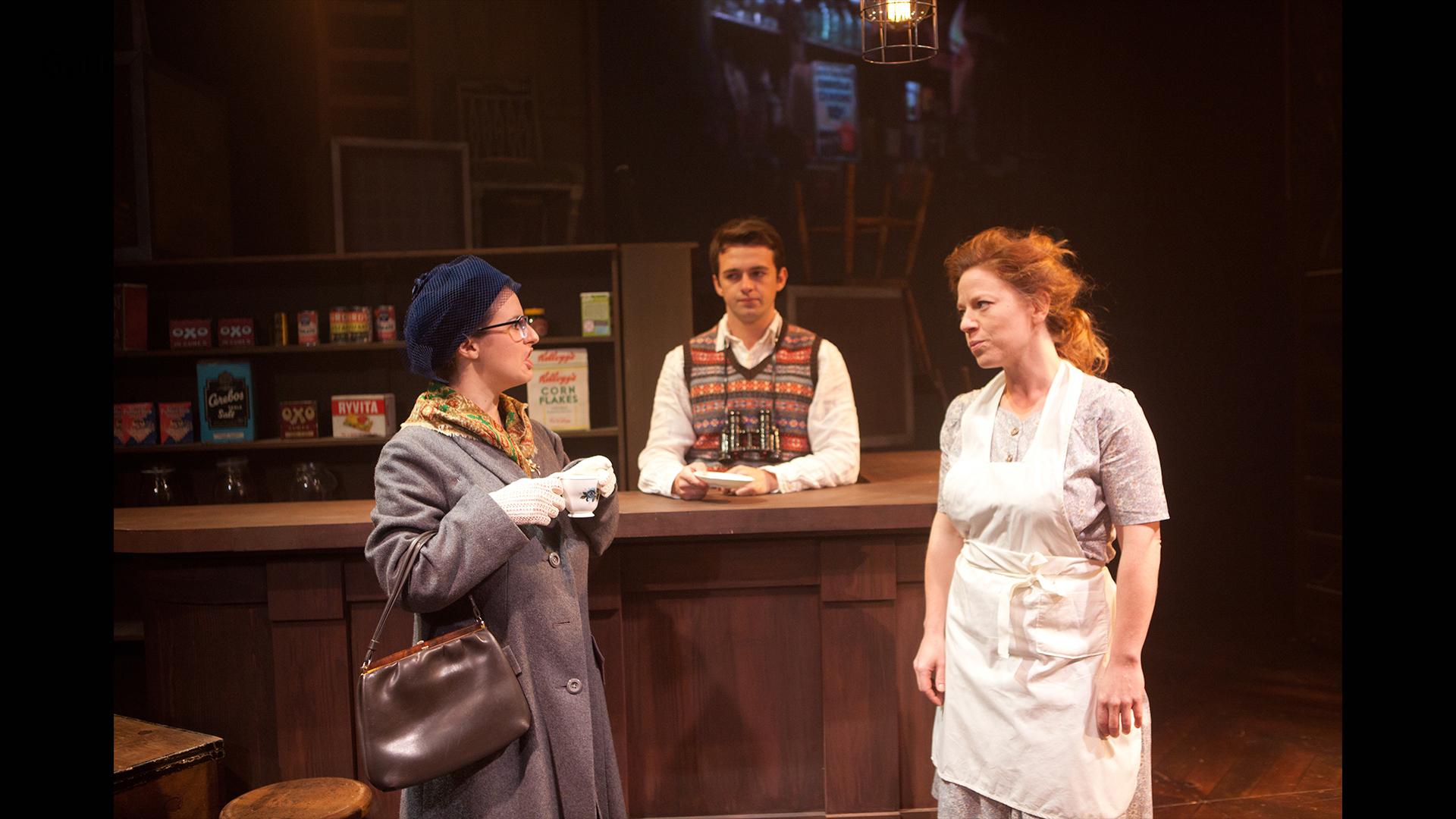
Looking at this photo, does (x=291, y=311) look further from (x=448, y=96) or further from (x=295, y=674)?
(x=295, y=674)

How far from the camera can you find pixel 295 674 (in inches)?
107

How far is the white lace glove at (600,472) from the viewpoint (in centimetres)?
196

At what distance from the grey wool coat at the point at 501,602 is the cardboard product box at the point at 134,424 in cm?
373

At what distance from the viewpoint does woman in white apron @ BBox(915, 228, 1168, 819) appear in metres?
1.93

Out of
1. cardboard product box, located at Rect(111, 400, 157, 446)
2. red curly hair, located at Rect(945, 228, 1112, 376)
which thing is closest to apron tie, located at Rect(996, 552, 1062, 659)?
red curly hair, located at Rect(945, 228, 1112, 376)

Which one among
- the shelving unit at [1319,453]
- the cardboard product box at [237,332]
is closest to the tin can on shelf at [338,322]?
the cardboard product box at [237,332]

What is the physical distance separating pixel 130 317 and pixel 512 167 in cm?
195

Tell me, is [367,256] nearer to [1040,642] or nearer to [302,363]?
[302,363]

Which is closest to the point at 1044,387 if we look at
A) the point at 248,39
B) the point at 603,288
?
the point at 603,288

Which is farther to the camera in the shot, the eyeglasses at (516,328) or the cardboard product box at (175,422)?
the cardboard product box at (175,422)

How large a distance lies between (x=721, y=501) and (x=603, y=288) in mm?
2676

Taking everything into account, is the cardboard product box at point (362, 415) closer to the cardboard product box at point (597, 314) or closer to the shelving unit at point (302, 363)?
the shelving unit at point (302, 363)

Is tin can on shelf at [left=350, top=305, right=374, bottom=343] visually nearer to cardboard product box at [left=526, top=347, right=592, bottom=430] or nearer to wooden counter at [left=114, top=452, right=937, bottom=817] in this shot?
cardboard product box at [left=526, top=347, right=592, bottom=430]

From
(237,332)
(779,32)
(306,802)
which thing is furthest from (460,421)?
(779,32)
